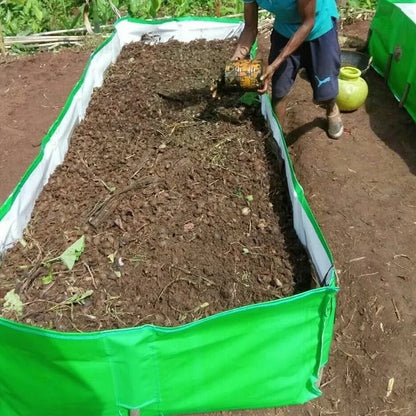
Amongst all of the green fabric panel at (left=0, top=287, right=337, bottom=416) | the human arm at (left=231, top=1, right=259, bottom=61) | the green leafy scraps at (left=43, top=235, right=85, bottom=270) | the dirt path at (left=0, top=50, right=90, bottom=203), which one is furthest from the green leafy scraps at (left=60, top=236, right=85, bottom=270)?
the human arm at (left=231, top=1, right=259, bottom=61)

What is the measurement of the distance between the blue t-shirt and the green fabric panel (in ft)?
6.48

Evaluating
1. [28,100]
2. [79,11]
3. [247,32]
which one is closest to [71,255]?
[247,32]

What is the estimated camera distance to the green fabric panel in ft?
6.29

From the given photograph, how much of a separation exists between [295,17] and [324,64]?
0.45 metres

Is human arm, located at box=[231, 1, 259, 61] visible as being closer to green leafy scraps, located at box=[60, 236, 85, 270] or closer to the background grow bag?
the background grow bag

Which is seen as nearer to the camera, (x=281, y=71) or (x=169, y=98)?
(x=281, y=71)

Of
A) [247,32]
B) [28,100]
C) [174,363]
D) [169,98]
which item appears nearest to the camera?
[174,363]

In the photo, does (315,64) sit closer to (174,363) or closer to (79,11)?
(174,363)

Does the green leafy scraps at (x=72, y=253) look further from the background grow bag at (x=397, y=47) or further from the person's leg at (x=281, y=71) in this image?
the background grow bag at (x=397, y=47)

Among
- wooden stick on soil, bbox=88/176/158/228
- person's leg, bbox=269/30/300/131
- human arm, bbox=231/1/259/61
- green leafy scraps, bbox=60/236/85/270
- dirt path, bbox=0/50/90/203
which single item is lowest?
dirt path, bbox=0/50/90/203

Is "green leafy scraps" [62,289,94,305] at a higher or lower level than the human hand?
lower

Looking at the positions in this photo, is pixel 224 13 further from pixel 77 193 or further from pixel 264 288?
pixel 264 288

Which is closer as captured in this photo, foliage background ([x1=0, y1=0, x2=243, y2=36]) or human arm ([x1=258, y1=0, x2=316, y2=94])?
human arm ([x1=258, y1=0, x2=316, y2=94])

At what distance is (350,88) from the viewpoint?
4.23 meters
